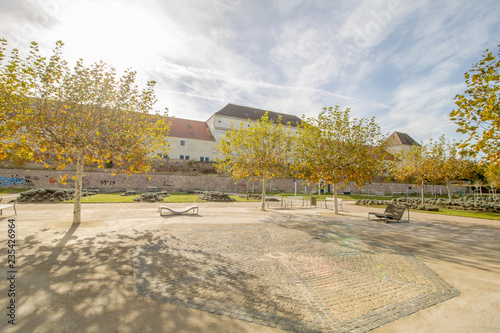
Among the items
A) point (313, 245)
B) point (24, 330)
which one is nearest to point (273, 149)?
point (313, 245)

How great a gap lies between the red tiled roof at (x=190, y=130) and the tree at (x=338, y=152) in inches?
1420

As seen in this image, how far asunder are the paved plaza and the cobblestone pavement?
1.0 inches

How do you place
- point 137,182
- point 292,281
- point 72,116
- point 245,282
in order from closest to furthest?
point 245,282 < point 292,281 < point 72,116 < point 137,182

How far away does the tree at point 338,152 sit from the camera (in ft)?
49.8

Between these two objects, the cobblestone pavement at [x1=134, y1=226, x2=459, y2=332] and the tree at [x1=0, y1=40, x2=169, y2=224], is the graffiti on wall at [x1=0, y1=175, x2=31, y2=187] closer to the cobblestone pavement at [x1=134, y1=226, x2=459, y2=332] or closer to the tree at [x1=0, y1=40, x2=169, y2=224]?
the tree at [x1=0, y1=40, x2=169, y2=224]

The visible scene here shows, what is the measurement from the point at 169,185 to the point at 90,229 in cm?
2682

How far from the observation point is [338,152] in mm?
15734

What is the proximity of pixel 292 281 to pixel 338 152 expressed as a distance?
12049 millimetres

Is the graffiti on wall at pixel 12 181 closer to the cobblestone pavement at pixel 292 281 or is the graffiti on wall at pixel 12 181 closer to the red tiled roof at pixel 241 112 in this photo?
the cobblestone pavement at pixel 292 281

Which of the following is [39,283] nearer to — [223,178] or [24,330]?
[24,330]

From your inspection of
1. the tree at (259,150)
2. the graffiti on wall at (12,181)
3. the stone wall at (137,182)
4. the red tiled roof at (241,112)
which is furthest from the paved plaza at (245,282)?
the red tiled roof at (241,112)

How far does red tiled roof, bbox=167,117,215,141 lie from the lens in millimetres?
48025

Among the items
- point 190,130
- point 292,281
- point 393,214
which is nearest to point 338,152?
point 393,214

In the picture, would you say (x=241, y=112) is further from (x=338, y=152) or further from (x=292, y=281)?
(x=292, y=281)
